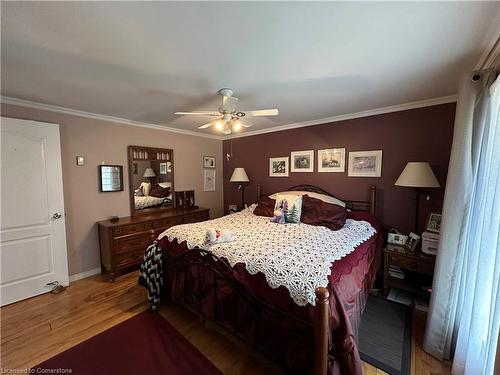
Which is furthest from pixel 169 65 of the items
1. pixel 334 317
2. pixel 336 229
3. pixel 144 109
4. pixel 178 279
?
pixel 336 229

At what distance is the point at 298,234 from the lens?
7.59ft

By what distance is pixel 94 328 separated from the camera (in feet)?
6.83

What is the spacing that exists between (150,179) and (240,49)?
2.93 metres

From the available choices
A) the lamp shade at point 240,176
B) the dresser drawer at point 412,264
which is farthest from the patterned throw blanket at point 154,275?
the dresser drawer at point 412,264

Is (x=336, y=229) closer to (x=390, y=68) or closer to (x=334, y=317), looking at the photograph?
(x=334, y=317)

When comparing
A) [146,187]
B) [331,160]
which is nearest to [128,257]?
[146,187]

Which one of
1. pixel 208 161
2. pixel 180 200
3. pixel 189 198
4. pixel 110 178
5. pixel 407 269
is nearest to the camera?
pixel 407 269

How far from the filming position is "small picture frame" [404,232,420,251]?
2484 mm

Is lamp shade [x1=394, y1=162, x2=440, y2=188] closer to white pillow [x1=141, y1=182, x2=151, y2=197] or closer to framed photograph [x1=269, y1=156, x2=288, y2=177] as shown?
framed photograph [x1=269, y1=156, x2=288, y2=177]

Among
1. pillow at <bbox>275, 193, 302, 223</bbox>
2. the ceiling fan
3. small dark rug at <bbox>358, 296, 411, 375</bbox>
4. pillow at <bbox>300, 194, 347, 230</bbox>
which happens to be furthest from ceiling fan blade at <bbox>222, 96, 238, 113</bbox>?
small dark rug at <bbox>358, 296, 411, 375</bbox>

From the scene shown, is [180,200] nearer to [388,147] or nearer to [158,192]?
[158,192]

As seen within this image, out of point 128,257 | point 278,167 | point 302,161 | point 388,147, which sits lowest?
point 128,257

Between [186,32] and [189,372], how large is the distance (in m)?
2.38

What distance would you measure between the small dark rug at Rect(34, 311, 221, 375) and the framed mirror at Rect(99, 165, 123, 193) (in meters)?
2.00
